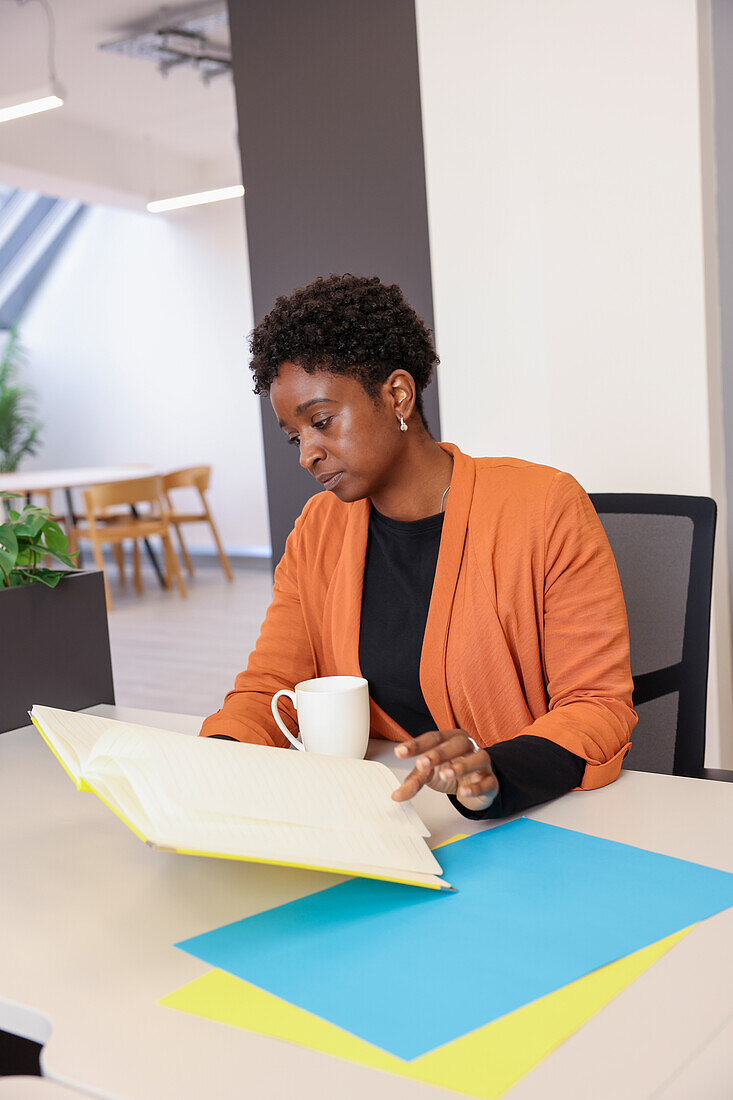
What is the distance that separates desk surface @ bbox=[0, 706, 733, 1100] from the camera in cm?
63

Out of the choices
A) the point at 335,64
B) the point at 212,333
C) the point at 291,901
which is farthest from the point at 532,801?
the point at 212,333

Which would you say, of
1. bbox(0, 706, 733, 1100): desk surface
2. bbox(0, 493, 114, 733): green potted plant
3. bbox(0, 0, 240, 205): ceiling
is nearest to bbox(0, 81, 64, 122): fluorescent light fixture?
bbox(0, 0, 240, 205): ceiling

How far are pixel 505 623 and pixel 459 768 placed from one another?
0.36 metres

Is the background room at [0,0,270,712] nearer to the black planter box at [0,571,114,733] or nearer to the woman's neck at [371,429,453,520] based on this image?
the black planter box at [0,571,114,733]

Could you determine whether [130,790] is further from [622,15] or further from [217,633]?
[217,633]

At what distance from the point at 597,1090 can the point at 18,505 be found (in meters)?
8.69

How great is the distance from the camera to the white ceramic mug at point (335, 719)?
44.1 inches

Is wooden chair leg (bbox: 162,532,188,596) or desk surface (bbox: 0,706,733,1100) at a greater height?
desk surface (bbox: 0,706,733,1100)

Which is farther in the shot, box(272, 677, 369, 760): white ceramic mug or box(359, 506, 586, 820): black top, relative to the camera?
box(359, 506, 586, 820): black top

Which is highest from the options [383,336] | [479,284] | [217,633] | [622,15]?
[622,15]

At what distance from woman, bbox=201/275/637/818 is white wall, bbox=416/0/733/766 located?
98 cm

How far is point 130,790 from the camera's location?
35.0 inches

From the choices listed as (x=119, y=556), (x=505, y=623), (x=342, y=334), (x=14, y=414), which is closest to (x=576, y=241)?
(x=342, y=334)

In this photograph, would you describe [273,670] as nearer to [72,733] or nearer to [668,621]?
[72,733]
